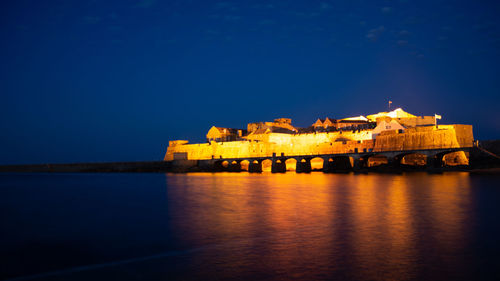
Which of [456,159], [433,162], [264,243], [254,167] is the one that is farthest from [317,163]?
[264,243]

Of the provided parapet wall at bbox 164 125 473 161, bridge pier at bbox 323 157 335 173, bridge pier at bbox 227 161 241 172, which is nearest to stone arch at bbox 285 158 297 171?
parapet wall at bbox 164 125 473 161

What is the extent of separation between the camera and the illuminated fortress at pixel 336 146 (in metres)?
38.8

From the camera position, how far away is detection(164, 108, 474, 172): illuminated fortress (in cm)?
3884

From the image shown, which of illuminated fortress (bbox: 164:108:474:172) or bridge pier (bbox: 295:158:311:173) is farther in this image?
bridge pier (bbox: 295:158:311:173)

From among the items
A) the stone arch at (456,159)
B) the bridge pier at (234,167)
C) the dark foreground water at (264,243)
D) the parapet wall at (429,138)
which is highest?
the parapet wall at (429,138)

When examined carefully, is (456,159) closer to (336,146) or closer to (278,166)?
(336,146)

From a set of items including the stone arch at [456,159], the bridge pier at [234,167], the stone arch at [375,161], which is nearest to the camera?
the stone arch at [456,159]

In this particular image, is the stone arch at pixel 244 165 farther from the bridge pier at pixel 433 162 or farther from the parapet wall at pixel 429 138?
the bridge pier at pixel 433 162

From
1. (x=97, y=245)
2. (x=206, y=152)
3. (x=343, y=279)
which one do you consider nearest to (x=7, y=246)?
(x=97, y=245)

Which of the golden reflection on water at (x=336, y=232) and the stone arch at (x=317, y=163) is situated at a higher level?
the stone arch at (x=317, y=163)

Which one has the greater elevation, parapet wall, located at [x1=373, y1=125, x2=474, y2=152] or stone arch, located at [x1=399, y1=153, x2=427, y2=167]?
parapet wall, located at [x1=373, y1=125, x2=474, y2=152]

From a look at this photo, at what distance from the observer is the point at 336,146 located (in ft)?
159

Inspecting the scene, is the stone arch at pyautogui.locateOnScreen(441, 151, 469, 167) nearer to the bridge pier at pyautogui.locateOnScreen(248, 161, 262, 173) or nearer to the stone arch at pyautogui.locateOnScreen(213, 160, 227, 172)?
the bridge pier at pyautogui.locateOnScreen(248, 161, 262, 173)

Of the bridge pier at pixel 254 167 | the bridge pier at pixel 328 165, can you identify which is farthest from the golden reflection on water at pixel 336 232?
the bridge pier at pixel 254 167
